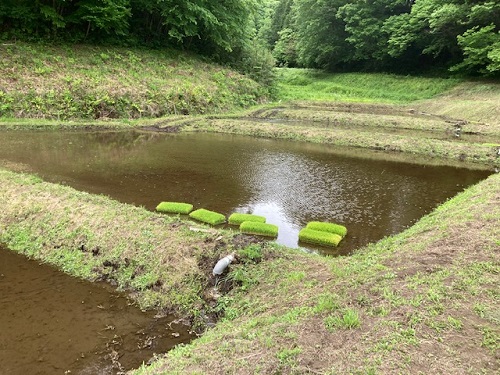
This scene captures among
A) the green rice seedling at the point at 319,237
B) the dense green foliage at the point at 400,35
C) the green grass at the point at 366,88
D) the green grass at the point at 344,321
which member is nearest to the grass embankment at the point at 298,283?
the green grass at the point at 344,321

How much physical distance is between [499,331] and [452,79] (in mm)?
34152

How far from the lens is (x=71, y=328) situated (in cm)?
571

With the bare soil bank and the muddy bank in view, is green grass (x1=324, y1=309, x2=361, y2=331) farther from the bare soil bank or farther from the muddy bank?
the muddy bank

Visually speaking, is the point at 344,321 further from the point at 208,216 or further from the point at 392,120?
the point at 392,120

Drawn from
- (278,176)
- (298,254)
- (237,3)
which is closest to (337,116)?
(278,176)

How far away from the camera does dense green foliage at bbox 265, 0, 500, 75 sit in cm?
2950

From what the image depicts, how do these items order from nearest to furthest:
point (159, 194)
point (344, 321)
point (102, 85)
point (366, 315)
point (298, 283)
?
point (344, 321)
point (366, 315)
point (298, 283)
point (159, 194)
point (102, 85)

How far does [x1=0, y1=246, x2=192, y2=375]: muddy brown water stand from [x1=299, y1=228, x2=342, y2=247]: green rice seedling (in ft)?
11.2

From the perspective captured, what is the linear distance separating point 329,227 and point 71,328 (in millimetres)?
5524

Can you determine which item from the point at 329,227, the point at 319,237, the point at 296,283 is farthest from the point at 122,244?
the point at 329,227

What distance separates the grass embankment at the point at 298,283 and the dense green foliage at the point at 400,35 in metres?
25.3

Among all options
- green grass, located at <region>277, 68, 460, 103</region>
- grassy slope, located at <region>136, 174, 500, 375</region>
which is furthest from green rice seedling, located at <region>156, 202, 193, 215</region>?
green grass, located at <region>277, 68, 460, 103</region>

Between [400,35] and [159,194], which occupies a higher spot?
[400,35]

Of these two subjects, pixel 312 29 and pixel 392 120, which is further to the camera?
pixel 312 29
